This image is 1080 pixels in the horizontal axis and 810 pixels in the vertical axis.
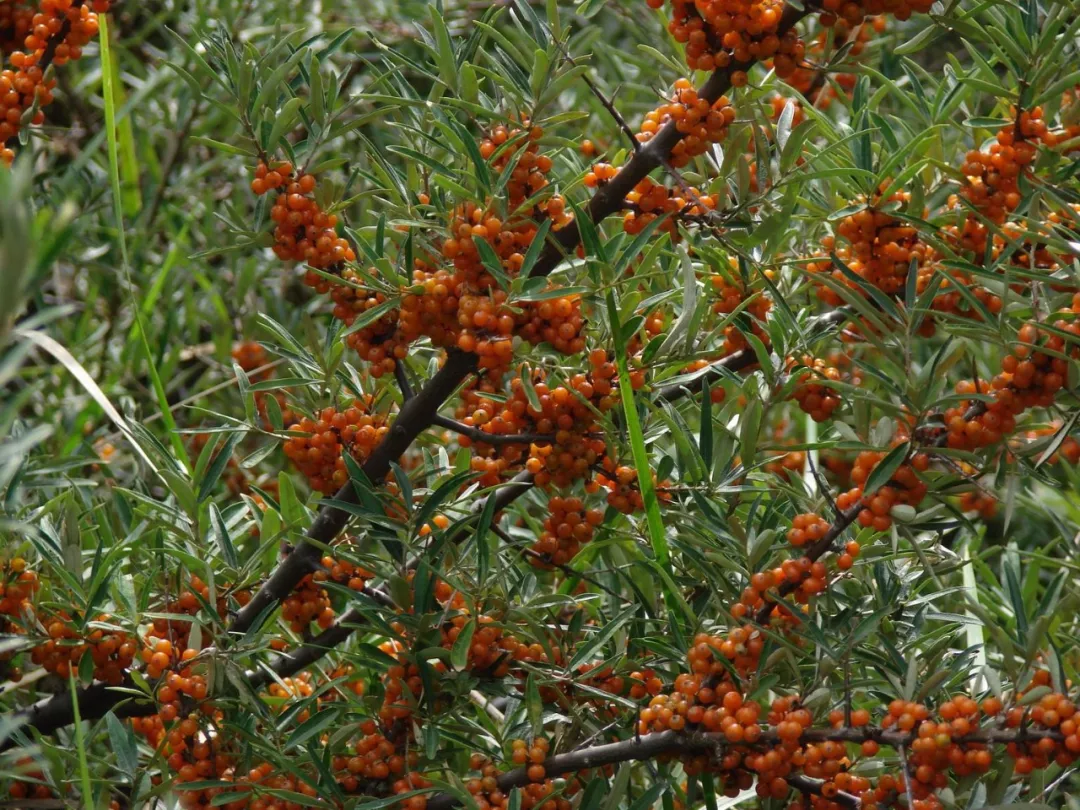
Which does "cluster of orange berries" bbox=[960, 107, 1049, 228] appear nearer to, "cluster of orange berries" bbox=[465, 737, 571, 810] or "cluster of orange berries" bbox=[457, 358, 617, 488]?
"cluster of orange berries" bbox=[457, 358, 617, 488]

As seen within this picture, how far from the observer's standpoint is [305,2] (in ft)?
9.59

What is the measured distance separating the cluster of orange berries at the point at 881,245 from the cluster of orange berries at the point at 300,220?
55cm

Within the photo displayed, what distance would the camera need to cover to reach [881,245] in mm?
1324

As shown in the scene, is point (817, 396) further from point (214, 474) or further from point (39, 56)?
point (39, 56)

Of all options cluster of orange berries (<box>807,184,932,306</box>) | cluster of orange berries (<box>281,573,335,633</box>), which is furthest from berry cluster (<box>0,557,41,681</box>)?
cluster of orange berries (<box>807,184,932,306</box>)

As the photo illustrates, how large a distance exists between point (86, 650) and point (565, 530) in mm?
552

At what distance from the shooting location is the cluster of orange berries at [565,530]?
1354 millimetres

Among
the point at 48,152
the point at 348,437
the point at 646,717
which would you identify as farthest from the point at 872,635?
the point at 48,152

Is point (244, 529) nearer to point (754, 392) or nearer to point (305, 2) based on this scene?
point (754, 392)

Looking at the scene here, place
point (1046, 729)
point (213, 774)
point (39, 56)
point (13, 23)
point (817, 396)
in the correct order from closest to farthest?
point (1046, 729)
point (213, 774)
point (817, 396)
point (39, 56)
point (13, 23)

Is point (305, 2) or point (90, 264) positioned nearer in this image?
point (90, 264)

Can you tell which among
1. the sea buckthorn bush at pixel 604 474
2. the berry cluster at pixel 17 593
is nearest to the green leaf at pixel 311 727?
the sea buckthorn bush at pixel 604 474

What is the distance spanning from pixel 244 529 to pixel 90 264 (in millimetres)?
999

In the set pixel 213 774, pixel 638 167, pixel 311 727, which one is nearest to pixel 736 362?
pixel 638 167
